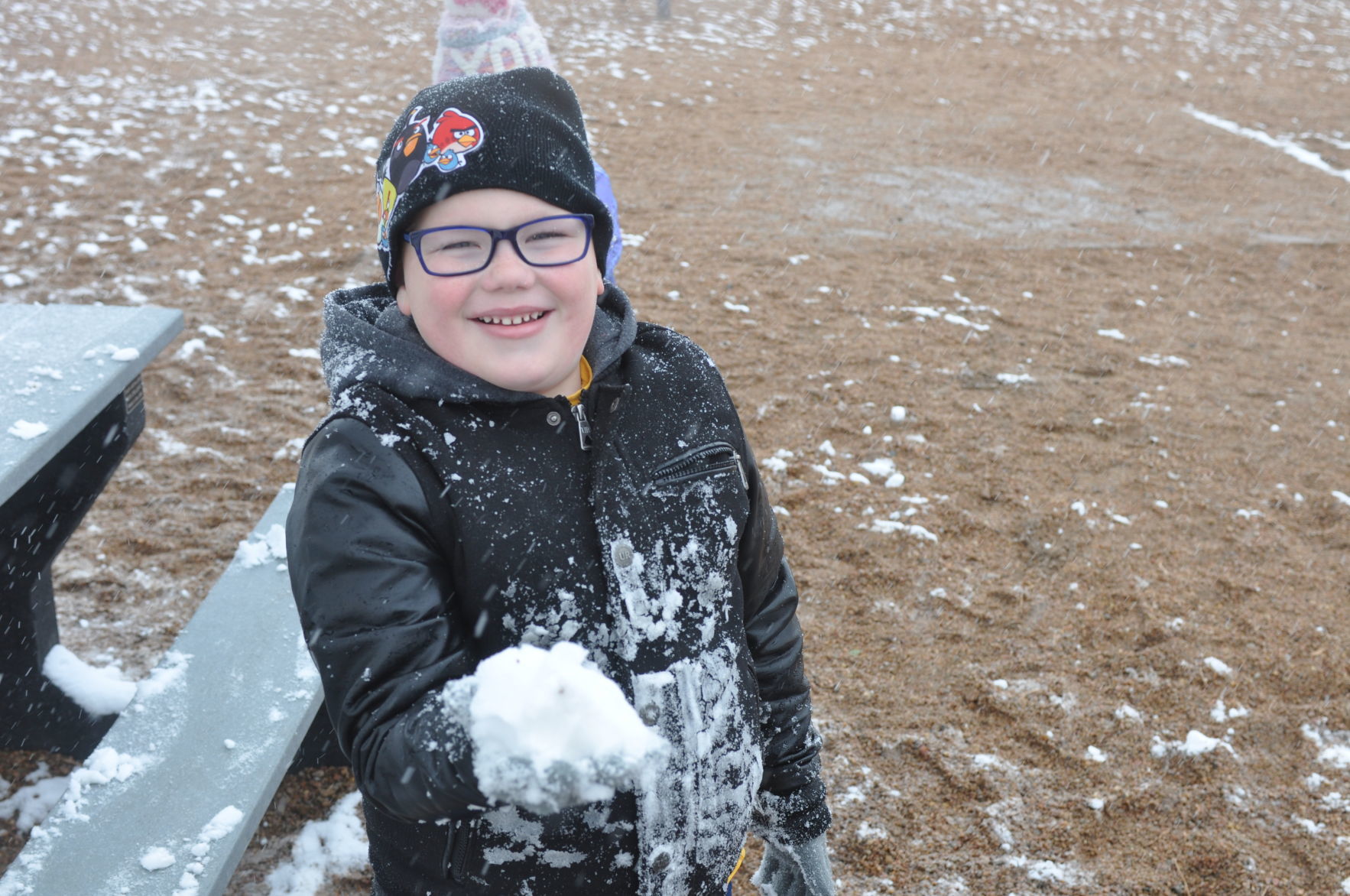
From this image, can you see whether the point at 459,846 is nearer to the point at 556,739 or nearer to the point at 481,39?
the point at 556,739

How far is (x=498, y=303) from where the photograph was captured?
1.41m

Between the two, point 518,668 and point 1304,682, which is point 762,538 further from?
point 1304,682

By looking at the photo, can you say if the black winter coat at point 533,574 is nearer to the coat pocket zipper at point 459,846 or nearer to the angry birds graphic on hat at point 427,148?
the coat pocket zipper at point 459,846

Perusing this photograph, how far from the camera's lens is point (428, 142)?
4.64 ft

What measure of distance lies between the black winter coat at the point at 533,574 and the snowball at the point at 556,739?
0.22 metres

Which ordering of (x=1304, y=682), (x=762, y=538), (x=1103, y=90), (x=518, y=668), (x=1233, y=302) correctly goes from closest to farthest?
1. (x=518, y=668)
2. (x=762, y=538)
3. (x=1304, y=682)
4. (x=1233, y=302)
5. (x=1103, y=90)

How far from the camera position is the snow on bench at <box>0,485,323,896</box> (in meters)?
1.90

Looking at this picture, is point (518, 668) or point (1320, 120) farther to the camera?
point (1320, 120)

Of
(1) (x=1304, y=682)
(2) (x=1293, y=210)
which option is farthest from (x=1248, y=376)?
(2) (x=1293, y=210)

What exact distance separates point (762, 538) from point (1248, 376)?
453 centimetres

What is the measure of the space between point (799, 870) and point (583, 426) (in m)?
0.95

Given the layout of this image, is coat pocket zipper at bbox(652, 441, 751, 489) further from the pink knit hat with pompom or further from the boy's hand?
the pink knit hat with pompom

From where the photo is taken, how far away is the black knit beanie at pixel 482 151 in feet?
4.56

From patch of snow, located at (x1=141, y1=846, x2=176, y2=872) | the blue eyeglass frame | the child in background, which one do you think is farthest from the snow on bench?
the child in background
